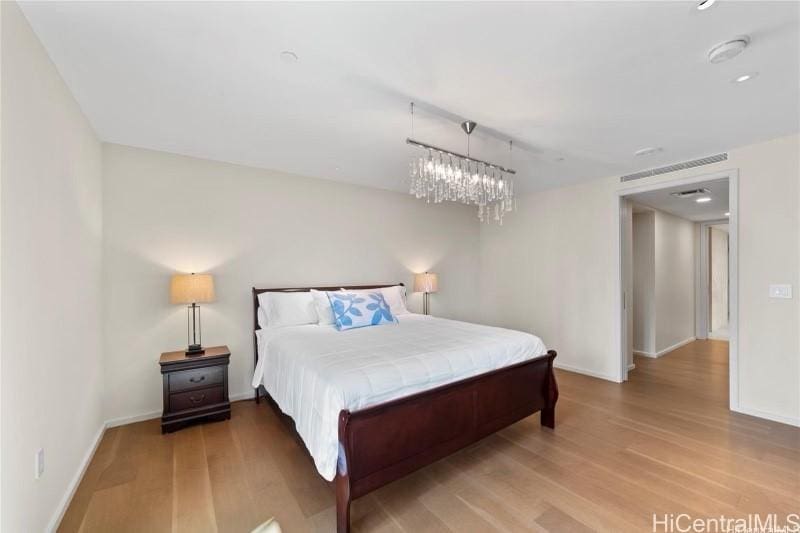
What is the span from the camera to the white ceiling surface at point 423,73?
1532 millimetres

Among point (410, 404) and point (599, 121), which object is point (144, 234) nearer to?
point (410, 404)

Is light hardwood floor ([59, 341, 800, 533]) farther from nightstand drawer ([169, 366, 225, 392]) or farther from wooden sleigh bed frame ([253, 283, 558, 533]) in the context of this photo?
nightstand drawer ([169, 366, 225, 392])

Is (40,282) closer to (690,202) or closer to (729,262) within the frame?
(729,262)

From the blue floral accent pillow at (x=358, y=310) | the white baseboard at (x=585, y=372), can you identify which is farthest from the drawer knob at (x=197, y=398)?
the white baseboard at (x=585, y=372)

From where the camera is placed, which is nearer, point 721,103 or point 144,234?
point 721,103

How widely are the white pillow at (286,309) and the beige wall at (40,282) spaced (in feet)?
4.56

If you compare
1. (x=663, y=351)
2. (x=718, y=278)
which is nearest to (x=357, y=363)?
(x=663, y=351)

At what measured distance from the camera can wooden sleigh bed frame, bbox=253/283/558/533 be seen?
1.75 m

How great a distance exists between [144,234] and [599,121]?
4.11m

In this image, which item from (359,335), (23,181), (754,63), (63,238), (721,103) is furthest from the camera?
(359,335)

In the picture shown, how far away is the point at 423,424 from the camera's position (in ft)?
6.72

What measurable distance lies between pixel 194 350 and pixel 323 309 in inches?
48.8

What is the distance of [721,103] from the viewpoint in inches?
91.1

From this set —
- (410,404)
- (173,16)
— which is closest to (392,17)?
(173,16)
